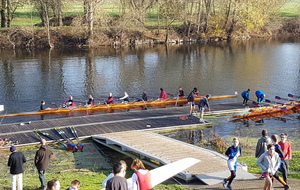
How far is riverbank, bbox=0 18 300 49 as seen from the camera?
69375 mm

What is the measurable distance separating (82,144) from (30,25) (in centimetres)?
5645

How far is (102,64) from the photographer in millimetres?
53750

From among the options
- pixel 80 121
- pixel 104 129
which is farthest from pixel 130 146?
pixel 80 121

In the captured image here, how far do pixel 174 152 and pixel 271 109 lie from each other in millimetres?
15148

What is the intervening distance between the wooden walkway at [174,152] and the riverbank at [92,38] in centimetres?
4911

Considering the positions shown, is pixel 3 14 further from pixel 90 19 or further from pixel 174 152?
pixel 174 152

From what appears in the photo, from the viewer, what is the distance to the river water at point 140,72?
38516 mm

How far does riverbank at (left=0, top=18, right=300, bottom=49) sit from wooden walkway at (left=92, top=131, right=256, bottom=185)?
161 feet

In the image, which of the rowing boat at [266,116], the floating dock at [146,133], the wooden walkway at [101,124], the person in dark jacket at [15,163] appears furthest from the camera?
the rowing boat at [266,116]

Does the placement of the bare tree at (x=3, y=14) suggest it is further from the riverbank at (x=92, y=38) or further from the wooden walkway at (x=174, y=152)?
the wooden walkway at (x=174, y=152)

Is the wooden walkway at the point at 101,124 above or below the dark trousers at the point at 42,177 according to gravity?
below

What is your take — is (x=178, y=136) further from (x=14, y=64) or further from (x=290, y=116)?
(x=14, y=64)

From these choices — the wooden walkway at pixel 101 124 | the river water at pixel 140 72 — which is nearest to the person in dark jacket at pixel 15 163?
the wooden walkway at pixel 101 124

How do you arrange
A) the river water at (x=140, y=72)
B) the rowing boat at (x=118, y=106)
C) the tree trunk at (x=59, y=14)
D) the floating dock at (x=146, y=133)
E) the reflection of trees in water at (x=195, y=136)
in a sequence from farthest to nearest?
the tree trunk at (x=59, y=14)
the river water at (x=140, y=72)
the rowing boat at (x=118, y=106)
the reflection of trees in water at (x=195, y=136)
the floating dock at (x=146, y=133)
